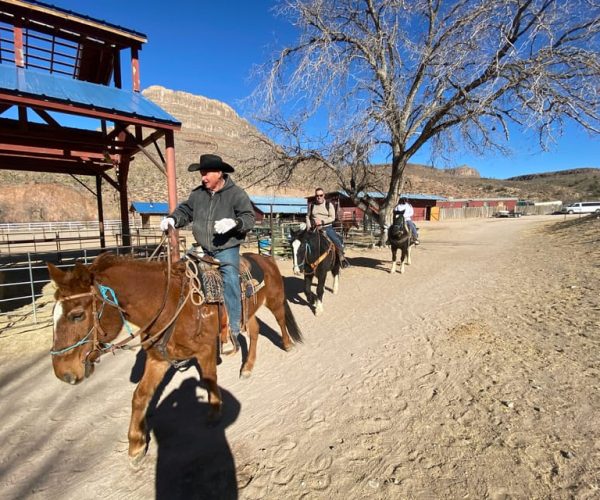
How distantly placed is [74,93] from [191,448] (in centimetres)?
784

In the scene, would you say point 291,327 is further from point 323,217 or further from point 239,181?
point 239,181

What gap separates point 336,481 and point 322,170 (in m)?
15.5

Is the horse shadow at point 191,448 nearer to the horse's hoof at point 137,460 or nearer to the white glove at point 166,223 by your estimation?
the horse's hoof at point 137,460

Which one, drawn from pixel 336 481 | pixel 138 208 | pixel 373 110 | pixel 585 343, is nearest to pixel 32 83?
pixel 336 481

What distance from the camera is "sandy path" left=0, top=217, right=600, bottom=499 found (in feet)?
7.73

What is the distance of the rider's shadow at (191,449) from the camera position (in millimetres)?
2408

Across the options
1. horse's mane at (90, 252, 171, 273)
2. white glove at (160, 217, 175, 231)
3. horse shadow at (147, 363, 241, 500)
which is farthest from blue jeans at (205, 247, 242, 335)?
horse shadow at (147, 363, 241, 500)

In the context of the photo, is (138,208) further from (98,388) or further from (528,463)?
(528,463)

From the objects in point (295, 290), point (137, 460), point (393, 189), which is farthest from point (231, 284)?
point (393, 189)

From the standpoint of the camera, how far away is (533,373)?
11.7 feet

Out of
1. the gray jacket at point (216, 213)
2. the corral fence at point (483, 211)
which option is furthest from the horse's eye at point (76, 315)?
the corral fence at point (483, 211)

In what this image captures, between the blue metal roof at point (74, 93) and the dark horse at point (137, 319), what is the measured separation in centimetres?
569

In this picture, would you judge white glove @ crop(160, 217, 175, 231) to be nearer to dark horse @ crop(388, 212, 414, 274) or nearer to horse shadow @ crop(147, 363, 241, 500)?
horse shadow @ crop(147, 363, 241, 500)

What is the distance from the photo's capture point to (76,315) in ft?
7.35
